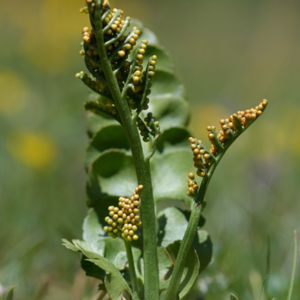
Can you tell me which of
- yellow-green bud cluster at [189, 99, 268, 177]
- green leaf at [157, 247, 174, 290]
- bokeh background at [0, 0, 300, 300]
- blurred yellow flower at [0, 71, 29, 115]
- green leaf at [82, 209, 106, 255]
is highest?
yellow-green bud cluster at [189, 99, 268, 177]

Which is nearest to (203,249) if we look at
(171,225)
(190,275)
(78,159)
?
(171,225)

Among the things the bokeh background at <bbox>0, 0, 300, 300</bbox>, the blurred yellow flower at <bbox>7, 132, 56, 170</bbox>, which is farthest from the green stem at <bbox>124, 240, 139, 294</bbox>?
the blurred yellow flower at <bbox>7, 132, 56, 170</bbox>

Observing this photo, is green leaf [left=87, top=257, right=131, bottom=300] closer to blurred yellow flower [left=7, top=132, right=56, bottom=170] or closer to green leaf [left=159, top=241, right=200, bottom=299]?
green leaf [left=159, top=241, right=200, bottom=299]

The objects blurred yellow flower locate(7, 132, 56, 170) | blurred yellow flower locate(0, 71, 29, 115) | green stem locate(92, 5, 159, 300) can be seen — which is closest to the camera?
green stem locate(92, 5, 159, 300)

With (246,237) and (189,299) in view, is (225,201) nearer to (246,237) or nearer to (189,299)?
(246,237)

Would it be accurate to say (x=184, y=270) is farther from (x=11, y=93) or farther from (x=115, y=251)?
(x=11, y=93)
